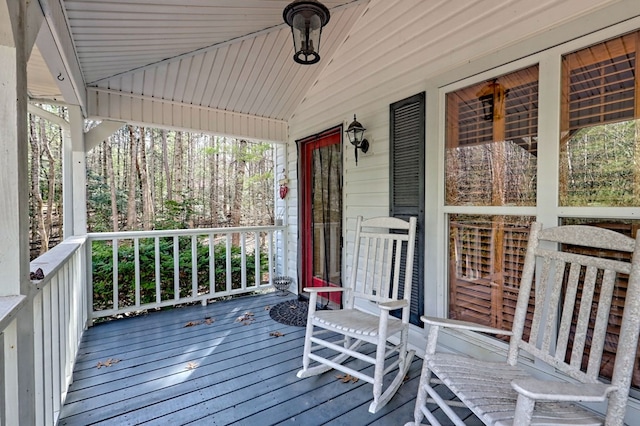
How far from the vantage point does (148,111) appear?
3.67 m

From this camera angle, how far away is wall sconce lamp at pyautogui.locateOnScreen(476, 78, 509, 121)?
6.88ft

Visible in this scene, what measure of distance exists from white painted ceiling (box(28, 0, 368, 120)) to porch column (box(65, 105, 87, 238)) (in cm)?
43

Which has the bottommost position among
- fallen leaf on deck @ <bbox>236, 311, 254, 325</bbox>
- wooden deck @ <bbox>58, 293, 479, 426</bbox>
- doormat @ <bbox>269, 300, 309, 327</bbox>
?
wooden deck @ <bbox>58, 293, 479, 426</bbox>

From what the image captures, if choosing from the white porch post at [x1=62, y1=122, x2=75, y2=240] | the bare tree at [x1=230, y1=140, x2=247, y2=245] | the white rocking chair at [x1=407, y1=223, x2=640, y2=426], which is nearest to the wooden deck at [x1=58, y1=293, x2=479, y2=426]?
the white rocking chair at [x1=407, y1=223, x2=640, y2=426]

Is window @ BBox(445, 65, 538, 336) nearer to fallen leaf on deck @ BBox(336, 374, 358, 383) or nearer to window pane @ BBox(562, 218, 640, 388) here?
window pane @ BBox(562, 218, 640, 388)

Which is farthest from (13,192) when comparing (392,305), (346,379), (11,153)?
(346,379)

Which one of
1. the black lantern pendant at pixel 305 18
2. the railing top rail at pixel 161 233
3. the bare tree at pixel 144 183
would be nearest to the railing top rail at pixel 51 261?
the railing top rail at pixel 161 233

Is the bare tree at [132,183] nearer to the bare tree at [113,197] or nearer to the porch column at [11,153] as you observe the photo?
the bare tree at [113,197]

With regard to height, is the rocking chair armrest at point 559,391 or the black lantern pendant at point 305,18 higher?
the black lantern pendant at point 305,18

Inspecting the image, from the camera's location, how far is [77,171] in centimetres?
316

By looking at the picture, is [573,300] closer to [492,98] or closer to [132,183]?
[492,98]

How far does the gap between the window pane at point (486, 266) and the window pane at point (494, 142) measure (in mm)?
162

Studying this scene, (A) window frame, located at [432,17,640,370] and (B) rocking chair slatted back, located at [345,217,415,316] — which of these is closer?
(A) window frame, located at [432,17,640,370]

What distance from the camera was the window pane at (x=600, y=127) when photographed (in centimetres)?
156
